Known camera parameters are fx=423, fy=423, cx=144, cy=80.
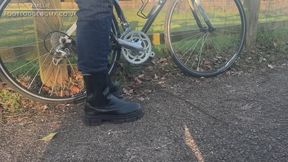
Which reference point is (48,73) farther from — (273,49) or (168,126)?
(273,49)

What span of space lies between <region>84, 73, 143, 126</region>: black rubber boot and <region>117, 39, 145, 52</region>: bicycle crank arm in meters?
0.55

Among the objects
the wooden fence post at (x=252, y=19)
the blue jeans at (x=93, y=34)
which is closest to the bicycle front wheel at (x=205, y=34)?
the wooden fence post at (x=252, y=19)

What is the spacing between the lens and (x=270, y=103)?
3.38 meters

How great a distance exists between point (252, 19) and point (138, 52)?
1.68m

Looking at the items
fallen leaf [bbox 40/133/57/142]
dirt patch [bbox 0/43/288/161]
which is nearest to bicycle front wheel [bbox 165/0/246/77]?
dirt patch [bbox 0/43/288/161]

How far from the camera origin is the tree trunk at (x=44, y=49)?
325 centimetres

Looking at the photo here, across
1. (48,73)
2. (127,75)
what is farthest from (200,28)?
(48,73)

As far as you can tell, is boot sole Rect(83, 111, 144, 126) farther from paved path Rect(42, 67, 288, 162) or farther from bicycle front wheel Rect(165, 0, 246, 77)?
bicycle front wheel Rect(165, 0, 246, 77)

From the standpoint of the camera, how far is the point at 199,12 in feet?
13.0

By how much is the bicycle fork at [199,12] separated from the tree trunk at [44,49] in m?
1.26

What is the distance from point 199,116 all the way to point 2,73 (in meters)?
1.47

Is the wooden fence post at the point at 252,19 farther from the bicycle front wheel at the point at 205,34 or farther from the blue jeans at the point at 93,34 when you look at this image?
the blue jeans at the point at 93,34

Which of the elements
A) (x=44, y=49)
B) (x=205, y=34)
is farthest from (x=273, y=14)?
(x=44, y=49)

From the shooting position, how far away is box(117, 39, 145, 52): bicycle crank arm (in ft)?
11.2
